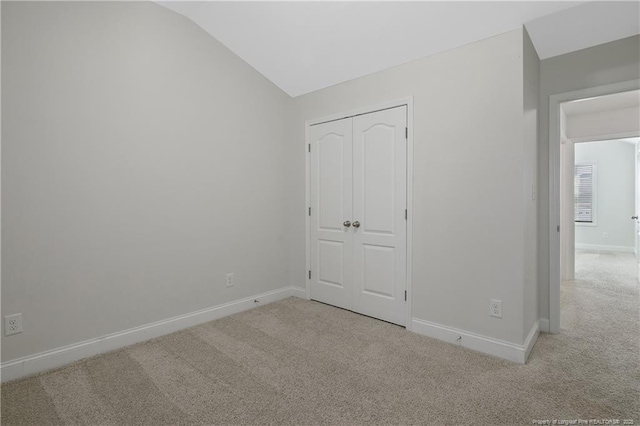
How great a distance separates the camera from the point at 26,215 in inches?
81.5

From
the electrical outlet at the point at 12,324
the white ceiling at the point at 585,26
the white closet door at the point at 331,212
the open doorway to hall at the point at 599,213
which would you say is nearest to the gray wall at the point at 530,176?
the white ceiling at the point at 585,26

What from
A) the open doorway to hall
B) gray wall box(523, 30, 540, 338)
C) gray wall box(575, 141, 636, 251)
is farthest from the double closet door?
gray wall box(575, 141, 636, 251)

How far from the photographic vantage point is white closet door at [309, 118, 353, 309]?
3318 mm

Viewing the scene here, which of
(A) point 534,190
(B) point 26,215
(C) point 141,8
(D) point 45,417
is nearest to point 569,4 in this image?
(A) point 534,190

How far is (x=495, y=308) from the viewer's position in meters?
2.35

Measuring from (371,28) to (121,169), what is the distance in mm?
2357

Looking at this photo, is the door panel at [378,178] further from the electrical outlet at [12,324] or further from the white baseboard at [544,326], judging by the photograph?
the electrical outlet at [12,324]

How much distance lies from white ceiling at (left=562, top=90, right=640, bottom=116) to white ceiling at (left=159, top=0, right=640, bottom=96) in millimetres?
1808

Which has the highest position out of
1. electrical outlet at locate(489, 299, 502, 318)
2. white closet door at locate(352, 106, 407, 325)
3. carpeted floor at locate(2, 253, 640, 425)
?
white closet door at locate(352, 106, 407, 325)

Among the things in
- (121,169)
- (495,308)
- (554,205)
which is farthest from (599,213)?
(121,169)

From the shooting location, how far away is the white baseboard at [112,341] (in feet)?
6.74

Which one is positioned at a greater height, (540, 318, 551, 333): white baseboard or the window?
the window

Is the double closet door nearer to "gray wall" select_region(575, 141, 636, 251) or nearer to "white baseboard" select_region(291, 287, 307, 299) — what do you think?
"white baseboard" select_region(291, 287, 307, 299)

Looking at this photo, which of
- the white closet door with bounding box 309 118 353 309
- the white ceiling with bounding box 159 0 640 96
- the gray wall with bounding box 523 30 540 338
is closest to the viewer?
the white ceiling with bounding box 159 0 640 96
